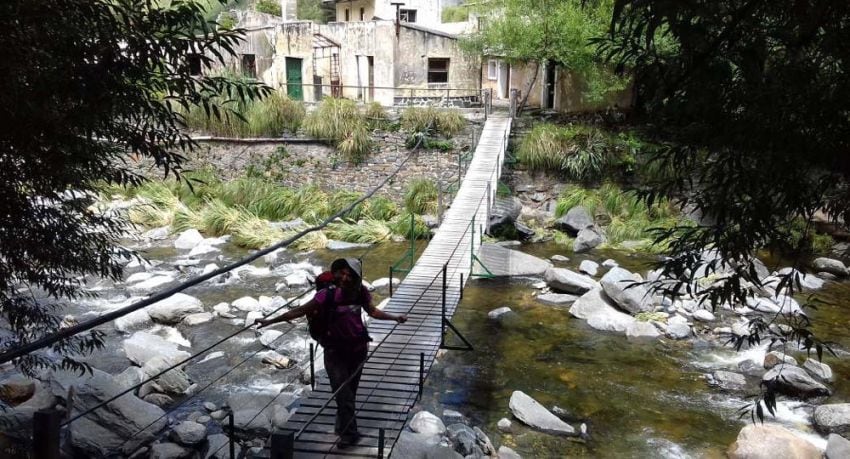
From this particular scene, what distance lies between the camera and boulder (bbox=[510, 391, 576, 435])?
5180 millimetres

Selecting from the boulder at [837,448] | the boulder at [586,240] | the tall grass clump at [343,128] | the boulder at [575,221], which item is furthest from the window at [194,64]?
the tall grass clump at [343,128]

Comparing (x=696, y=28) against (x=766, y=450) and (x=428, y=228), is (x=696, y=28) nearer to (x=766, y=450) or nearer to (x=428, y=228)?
(x=766, y=450)

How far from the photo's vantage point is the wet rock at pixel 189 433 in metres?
4.74

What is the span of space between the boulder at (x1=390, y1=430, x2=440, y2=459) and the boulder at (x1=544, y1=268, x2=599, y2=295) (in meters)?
3.99

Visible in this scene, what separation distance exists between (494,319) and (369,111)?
6558 mm

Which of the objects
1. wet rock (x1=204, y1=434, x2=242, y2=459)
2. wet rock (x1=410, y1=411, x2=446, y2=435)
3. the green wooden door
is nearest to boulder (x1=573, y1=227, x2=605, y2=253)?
wet rock (x1=410, y1=411, x2=446, y2=435)

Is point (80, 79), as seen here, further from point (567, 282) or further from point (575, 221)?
point (575, 221)

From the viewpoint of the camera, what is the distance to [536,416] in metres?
5.27

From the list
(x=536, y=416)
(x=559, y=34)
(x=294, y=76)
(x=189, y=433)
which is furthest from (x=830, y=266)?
(x=294, y=76)

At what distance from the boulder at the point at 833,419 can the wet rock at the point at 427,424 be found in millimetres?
2992

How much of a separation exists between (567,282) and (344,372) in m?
5.51

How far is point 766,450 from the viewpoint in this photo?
457 cm

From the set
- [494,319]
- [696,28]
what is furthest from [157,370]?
[696,28]

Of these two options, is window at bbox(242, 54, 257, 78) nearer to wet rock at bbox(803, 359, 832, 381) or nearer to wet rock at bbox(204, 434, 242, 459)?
wet rock at bbox(204, 434, 242, 459)
